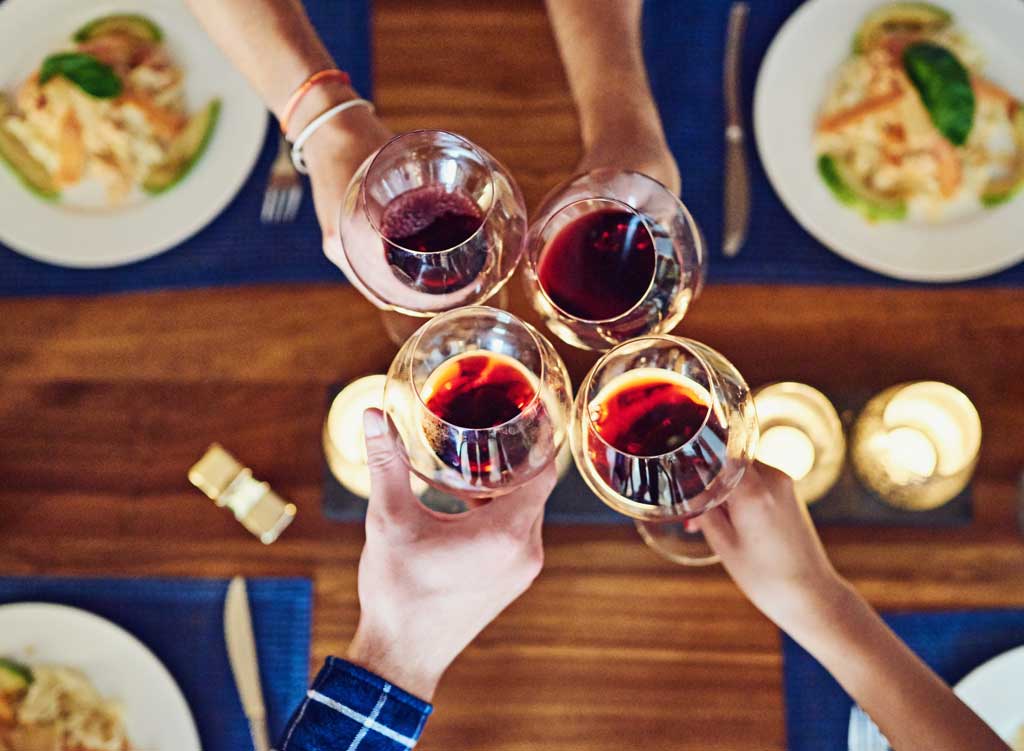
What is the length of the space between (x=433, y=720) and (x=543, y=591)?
0.21 metres

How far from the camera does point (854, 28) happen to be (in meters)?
1.13

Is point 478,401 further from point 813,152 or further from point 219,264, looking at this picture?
point 813,152

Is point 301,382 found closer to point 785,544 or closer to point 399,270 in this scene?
point 399,270

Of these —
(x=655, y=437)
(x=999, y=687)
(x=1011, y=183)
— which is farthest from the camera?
(x=1011, y=183)

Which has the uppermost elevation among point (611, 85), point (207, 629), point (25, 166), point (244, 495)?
point (25, 166)

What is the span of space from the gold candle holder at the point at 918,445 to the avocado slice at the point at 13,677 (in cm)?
107

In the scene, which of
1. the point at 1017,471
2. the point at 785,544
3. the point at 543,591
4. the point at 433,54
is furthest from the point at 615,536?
the point at 433,54

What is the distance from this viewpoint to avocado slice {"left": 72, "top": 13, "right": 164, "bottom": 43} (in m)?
1.16

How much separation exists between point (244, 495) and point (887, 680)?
79cm

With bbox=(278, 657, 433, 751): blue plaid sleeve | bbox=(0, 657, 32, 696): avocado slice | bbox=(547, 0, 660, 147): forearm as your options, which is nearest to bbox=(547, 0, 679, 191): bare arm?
bbox=(547, 0, 660, 147): forearm

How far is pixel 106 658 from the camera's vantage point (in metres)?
1.03

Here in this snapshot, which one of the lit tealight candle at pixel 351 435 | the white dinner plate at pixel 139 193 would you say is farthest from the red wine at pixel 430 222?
the white dinner plate at pixel 139 193

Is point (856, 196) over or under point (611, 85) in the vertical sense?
under

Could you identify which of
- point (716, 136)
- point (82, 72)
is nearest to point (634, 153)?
point (716, 136)
